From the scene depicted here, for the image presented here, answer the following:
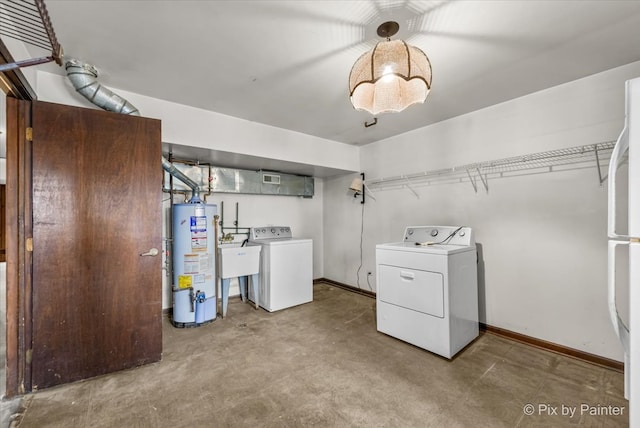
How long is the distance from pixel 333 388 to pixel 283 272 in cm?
183

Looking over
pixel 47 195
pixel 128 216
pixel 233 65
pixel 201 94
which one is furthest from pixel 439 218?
pixel 47 195

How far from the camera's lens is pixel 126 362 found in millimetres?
2199

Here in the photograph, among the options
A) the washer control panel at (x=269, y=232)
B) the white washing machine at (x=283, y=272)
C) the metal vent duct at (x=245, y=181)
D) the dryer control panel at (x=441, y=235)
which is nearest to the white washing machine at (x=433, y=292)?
the dryer control panel at (x=441, y=235)

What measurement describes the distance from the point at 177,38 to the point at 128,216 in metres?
1.43

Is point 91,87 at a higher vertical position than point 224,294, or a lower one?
higher

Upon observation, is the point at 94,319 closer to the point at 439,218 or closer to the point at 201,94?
the point at 201,94

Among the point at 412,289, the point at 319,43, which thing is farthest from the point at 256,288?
the point at 319,43

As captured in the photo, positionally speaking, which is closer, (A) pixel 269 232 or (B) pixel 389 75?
(B) pixel 389 75

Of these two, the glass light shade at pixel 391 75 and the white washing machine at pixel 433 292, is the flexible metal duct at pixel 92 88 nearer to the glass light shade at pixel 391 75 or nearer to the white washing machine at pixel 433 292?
the glass light shade at pixel 391 75

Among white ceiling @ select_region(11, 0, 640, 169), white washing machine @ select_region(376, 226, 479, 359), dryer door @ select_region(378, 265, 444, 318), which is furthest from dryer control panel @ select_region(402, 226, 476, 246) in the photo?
white ceiling @ select_region(11, 0, 640, 169)

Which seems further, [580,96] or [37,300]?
[580,96]

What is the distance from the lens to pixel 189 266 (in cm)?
310

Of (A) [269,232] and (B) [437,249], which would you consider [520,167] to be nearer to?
(B) [437,249]

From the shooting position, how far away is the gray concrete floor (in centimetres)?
170
